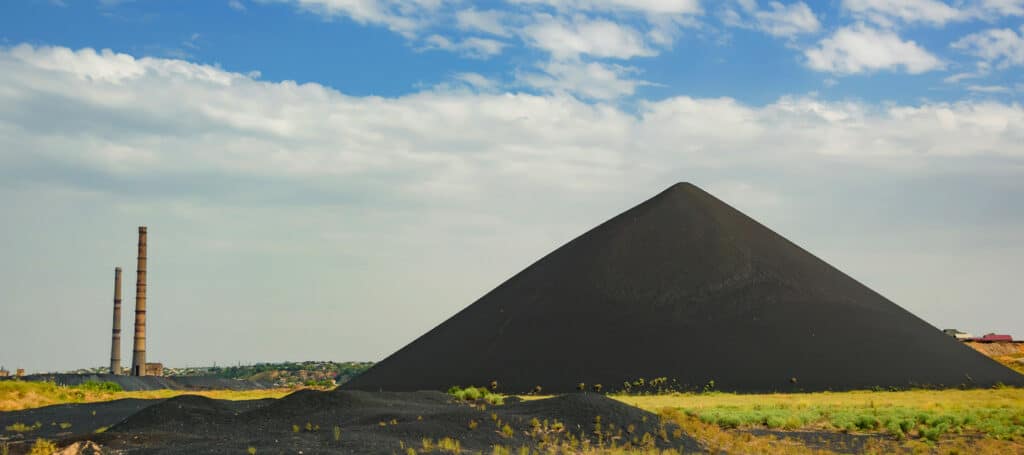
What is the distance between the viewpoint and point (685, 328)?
131 feet

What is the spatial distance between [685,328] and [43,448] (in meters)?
26.1

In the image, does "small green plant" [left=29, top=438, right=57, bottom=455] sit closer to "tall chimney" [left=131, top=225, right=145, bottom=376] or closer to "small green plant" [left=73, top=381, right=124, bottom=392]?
"small green plant" [left=73, top=381, right=124, bottom=392]

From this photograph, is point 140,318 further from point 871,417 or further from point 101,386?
point 871,417

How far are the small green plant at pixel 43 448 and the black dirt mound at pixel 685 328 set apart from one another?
785 inches

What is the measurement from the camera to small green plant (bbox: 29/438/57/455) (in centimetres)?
→ 2019

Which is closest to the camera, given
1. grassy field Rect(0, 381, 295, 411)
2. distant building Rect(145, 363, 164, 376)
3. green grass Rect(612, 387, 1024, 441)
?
green grass Rect(612, 387, 1024, 441)

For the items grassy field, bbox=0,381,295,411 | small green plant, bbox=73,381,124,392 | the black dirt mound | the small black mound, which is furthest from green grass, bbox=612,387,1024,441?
small green plant, bbox=73,381,124,392

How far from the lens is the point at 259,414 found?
24.6 m

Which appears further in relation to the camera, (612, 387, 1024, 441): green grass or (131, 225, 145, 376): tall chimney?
(131, 225, 145, 376): tall chimney

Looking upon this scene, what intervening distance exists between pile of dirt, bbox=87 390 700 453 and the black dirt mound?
1335 cm

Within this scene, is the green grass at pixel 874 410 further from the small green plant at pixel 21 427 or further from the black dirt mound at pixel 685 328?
the small green plant at pixel 21 427

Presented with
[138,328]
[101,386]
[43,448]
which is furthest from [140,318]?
[43,448]

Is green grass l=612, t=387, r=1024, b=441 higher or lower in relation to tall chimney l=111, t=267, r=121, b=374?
lower

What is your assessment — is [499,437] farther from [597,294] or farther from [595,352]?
[597,294]
